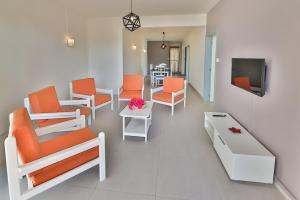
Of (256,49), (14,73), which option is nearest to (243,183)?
(256,49)

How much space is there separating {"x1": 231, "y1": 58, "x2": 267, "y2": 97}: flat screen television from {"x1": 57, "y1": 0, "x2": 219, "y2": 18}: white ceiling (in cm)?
231

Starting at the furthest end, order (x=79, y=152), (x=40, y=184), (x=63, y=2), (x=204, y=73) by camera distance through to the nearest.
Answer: (x=204, y=73) < (x=63, y=2) < (x=79, y=152) < (x=40, y=184)

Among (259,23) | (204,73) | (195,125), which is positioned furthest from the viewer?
(204,73)

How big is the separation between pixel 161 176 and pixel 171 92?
3.22 m

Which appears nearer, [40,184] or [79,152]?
[40,184]

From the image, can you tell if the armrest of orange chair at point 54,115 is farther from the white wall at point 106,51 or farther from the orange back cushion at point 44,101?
the white wall at point 106,51

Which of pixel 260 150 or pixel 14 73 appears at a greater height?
pixel 14 73

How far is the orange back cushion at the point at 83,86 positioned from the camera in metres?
4.62

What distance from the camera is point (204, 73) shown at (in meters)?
6.17

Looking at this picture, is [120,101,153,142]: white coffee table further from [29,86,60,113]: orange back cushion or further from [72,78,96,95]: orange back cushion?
[72,78,96,95]: orange back cushion

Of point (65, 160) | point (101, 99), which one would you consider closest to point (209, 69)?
point (101, 99)

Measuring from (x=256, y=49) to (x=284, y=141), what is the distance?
1.31 meters

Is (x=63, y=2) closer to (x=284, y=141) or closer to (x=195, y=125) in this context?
(x=195, y=125)

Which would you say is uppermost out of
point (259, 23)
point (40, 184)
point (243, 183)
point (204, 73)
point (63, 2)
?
point (63, 2)
